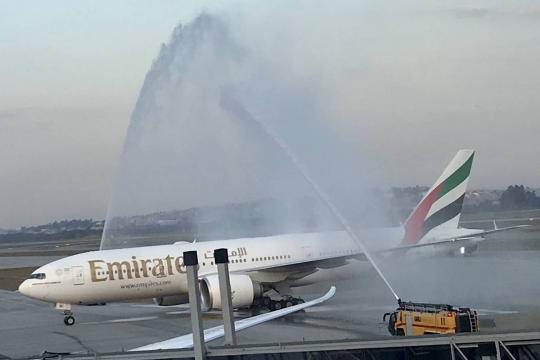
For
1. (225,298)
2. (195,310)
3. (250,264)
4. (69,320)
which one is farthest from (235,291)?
(195,310)

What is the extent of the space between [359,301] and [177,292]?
7.42 metres

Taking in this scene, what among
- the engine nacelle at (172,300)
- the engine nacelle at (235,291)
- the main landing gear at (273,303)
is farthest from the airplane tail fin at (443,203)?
the engine nacelle at (172,300)

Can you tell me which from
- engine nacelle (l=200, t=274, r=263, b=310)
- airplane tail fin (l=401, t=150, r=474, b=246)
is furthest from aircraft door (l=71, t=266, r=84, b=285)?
airplane tail fin (l=401, t=150, r=474, b=246)

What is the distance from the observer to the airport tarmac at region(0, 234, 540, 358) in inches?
993

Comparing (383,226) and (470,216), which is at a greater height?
(470,216)

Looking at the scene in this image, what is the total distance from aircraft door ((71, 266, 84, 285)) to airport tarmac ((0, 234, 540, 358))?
5.99ft

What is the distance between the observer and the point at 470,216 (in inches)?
2221

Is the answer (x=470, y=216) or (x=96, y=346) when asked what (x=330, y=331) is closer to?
(x=96, y=346)

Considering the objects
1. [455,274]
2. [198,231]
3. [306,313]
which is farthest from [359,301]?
[198,231]

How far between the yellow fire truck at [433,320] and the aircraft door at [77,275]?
558 inches

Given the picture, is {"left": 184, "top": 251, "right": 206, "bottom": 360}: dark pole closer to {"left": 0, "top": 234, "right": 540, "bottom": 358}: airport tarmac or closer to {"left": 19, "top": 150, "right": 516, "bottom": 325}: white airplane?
{"left": 0, "top": 234, "right": 540, "bottom": 358}: airport tarmac

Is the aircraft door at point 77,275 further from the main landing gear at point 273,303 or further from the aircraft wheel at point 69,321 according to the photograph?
the main landing gear at point 273,303

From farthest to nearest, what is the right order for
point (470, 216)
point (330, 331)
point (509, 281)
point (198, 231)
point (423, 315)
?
point (198, 231) < point (470, 216) < point (509, 281) < point (330, 331) < point (423, 315)

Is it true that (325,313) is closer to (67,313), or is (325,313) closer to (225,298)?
(67,313)
